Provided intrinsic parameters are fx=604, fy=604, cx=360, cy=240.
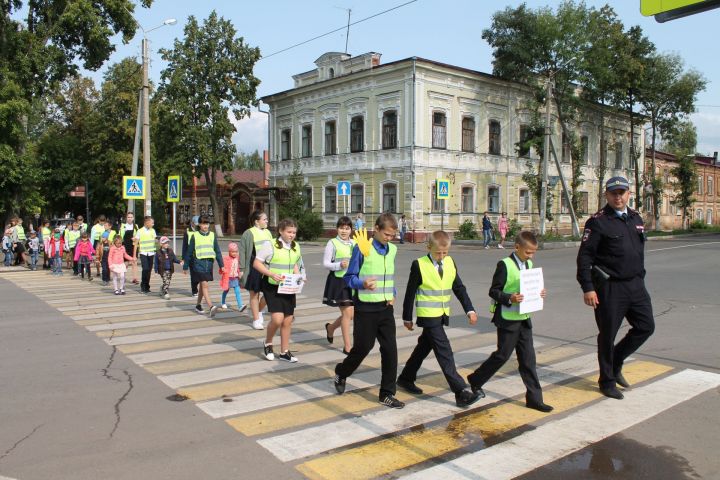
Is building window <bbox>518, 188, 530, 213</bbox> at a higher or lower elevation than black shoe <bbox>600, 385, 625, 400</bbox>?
higher

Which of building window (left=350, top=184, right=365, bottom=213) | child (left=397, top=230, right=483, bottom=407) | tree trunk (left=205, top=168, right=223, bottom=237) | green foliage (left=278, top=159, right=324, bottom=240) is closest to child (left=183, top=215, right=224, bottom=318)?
child (left=397, top=230, right=483, bottom=407)

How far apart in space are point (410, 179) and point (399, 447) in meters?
29.9

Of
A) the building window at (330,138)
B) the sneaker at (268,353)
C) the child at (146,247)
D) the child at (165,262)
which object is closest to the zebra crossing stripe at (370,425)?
the sneaker at (268,353)

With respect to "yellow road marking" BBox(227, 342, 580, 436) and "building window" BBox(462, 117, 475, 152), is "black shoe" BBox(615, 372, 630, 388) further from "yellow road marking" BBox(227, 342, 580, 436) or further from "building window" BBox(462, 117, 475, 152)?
"building window" BBox(462, 117, 475, 152)

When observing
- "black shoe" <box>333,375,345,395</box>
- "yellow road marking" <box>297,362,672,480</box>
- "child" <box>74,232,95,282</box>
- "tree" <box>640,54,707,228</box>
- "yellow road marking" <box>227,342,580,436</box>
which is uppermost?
"tree" <box>640,54,707,228</box>

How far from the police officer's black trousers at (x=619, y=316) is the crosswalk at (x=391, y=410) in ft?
1.19

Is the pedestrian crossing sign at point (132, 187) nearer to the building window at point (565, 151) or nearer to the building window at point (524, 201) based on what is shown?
the building window at point (524, 201)

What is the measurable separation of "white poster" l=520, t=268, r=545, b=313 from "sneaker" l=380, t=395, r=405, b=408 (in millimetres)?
1357

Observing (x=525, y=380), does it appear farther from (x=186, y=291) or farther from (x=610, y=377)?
(x=186, y=291)

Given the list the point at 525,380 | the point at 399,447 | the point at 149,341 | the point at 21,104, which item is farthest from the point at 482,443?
the point at 21,104

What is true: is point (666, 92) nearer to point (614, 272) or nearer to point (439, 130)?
point (439, 130)

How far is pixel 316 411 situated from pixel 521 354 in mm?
1892

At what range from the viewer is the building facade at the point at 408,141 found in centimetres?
3412

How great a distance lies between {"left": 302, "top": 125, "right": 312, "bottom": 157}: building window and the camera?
4094cm
